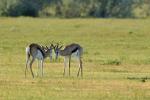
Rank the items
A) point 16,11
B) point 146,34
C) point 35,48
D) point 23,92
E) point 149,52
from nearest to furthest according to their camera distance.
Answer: point 23,92 → point 35,48 → point 149,52 → point 146,34 → point 16,11

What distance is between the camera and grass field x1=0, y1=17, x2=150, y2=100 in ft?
61.8

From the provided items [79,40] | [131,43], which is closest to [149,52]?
[131,43]

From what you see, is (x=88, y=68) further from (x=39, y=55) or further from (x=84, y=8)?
(x=84, y=8)

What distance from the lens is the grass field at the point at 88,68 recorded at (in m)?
18.8

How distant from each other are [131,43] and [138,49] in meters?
3.80

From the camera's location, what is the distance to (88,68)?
26734mm

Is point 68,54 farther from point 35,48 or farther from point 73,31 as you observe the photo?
point 73,31

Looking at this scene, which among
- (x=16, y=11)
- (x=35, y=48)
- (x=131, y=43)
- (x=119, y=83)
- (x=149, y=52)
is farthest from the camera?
(x=16, y=11)

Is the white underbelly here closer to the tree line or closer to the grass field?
the grass field

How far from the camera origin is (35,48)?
2320cm

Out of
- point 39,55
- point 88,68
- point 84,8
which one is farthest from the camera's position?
point 84,8

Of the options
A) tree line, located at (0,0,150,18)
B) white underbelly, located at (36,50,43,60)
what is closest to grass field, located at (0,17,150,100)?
white underbelly, located at (36,50,43,60)

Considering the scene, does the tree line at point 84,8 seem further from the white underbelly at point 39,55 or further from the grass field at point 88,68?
the white underbelly at point 39,55

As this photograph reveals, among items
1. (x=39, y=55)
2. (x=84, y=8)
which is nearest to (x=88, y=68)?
(x=39, y=55)
